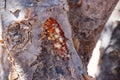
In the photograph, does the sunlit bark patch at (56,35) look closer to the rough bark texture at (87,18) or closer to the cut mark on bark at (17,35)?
the cut mark on bark at (17,35)

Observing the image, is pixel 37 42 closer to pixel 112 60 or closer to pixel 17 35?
pixel 17 35

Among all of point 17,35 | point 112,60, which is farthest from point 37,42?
point 112,60

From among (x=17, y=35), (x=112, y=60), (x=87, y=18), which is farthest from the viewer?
(x=87, y=18)

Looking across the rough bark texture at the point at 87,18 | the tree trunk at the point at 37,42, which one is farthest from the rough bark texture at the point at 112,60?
the tree trunk at the point at 37,42

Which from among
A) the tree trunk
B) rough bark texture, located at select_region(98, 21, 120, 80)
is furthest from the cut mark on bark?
rough bark texture, located at select_region(98, 21, 120, 80)

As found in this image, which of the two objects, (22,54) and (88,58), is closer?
(22,54)

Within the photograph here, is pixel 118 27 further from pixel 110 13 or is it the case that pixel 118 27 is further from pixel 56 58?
pixel 56 58

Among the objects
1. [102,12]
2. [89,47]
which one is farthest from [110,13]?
[89,47]

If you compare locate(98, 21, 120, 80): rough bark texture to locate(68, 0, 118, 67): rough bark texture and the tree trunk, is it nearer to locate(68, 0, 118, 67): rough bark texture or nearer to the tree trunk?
locate(68, 0, 118, 67): rough bark texture
